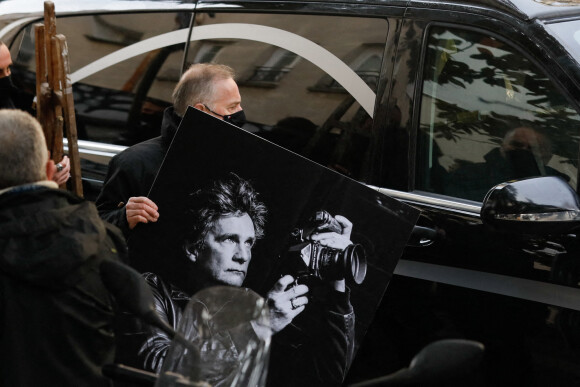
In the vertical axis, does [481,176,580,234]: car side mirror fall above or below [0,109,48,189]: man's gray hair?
below

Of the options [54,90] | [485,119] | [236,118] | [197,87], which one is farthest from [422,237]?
[54,90]

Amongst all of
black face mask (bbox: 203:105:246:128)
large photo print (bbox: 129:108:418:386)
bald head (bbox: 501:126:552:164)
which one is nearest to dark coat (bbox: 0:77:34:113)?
black face mask (bbox: 203:105:246:128)

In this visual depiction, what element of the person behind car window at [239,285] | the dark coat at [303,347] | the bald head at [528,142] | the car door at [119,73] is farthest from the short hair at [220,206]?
the car door at [119,73]

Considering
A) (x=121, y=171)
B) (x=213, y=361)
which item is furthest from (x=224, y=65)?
(x=213, y=361)

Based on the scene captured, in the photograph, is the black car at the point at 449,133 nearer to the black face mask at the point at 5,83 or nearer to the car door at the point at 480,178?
the car door at the point at 480,178

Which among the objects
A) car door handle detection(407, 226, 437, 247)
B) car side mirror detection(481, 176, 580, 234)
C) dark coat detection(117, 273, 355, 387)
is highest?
car side mirror detection(481, 176, 580, 234)

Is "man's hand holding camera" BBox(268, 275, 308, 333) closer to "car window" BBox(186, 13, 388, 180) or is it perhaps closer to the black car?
the black car

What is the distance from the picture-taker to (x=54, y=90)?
3961mm

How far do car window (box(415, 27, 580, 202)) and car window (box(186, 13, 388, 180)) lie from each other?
236mm

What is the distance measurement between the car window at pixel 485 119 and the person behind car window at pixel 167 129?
0.74 m

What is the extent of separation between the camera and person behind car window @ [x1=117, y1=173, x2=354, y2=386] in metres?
3.25

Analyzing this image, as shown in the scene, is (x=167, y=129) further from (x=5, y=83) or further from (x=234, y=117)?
(x=5, y=83)

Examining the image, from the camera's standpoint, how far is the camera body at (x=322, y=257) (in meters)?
3.23

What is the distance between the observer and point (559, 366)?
11.8ft
